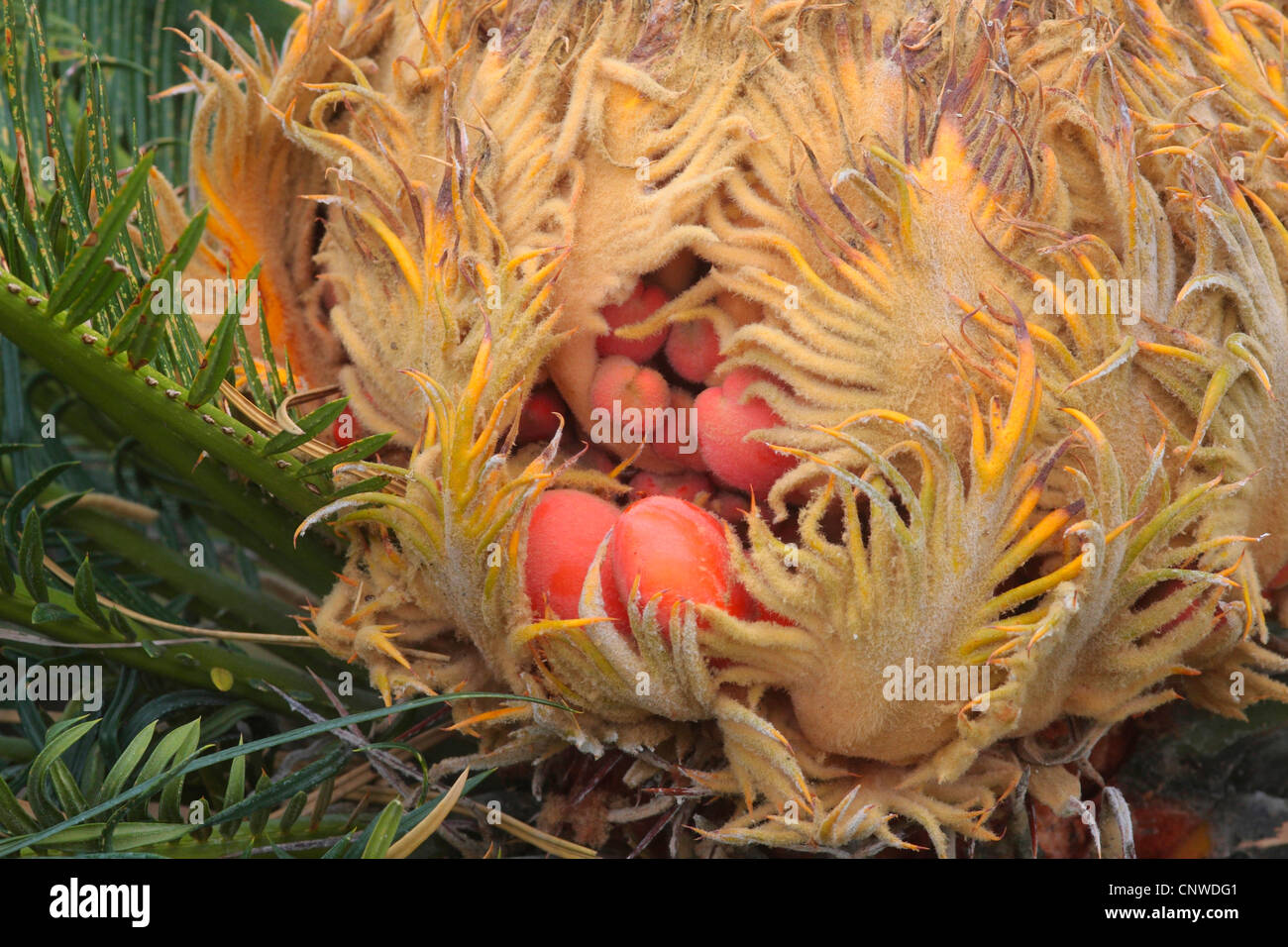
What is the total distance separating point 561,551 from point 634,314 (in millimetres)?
198

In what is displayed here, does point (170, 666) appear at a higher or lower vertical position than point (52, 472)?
lower

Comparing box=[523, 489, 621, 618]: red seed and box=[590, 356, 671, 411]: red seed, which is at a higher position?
box=[590, 356, 671, 411]: red seed

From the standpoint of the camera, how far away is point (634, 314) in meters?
0.83

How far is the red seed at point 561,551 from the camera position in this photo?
Result: 2.48 feet

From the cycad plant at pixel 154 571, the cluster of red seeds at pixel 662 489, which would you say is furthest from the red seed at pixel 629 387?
the cycad plant at pixel 154 571

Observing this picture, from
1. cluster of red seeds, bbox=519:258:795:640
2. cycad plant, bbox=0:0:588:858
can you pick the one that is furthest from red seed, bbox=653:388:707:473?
cycad plant, bbox=0:0:588:858

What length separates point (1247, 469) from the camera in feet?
2.47

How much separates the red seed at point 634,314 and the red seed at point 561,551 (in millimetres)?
135

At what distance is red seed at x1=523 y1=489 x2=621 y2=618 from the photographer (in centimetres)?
76

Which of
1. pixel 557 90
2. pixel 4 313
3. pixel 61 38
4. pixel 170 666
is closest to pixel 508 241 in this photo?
pixel 557 90

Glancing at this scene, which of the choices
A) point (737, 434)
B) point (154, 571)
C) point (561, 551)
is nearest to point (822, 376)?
point (737, 434)

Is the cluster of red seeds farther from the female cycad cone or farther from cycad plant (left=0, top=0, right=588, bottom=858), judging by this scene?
cycad plant (left=0, top=0, right=588, bottom=858)
